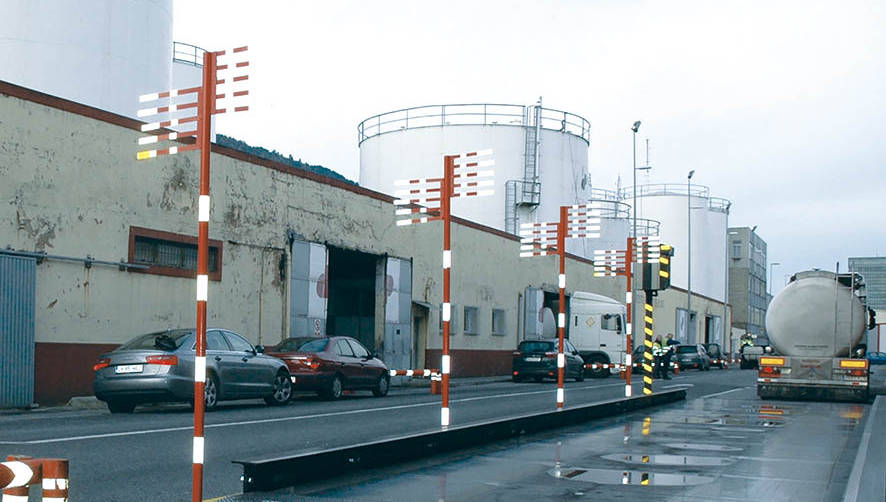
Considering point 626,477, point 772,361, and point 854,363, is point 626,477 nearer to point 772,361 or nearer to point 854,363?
point 854,363

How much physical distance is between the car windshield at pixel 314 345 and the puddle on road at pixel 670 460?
11635 mm

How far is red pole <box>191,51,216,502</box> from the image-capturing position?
7.14 m

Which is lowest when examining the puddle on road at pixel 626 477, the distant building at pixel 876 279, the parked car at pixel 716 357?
the parked car at pixel 716 357

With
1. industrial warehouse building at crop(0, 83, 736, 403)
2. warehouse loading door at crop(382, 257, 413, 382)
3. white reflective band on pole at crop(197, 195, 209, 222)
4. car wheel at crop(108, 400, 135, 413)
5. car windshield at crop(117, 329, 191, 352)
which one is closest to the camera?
white reflective band on pole at crop(197, 195, 209, 222)

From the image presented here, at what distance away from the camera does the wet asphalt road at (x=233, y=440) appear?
9070 mm

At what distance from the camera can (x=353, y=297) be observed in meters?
35.5

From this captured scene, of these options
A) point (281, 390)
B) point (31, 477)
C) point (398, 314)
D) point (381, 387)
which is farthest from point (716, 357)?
point (31, 477)

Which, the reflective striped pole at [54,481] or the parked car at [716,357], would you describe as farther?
the parked car at [716,357]

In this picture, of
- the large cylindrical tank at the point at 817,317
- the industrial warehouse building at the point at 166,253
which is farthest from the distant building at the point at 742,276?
the large cylindrical tank at the point at 817,317

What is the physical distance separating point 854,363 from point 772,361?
6.21 ft

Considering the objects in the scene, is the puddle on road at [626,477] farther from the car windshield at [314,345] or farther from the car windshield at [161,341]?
the car windshield at [314,345]

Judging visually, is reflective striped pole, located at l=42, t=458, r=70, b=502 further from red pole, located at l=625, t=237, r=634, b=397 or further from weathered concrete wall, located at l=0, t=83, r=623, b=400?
red pole, located at l=625, t=237, r=634, b=397

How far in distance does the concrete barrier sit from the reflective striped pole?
149 inches

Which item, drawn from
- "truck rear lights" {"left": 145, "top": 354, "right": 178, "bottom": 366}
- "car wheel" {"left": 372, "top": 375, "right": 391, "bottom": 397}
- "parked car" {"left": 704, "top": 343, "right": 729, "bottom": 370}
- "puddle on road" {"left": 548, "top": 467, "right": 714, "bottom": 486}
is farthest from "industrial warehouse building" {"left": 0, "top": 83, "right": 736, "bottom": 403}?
"parked car" {"left": 704, "top": 343, "right": 729, "bottom": 370}
